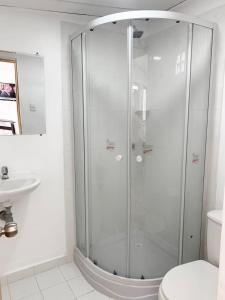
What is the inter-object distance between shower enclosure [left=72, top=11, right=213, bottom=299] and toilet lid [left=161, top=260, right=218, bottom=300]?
1.25 feet

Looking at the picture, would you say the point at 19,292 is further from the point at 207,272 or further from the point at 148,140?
the point at 148,140

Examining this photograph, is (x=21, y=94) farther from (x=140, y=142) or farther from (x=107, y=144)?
(x=140, y=142)

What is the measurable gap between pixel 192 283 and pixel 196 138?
1025 millimetres

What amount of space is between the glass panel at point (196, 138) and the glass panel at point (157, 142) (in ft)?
0.23

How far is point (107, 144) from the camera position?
6.25ft

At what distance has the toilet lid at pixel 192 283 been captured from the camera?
4.35ft

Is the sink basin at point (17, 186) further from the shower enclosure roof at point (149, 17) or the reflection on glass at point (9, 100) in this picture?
the shower enclosure roof at point (149, 17)

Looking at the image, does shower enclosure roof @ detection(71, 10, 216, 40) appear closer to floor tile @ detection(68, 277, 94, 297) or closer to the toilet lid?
the toilet lid

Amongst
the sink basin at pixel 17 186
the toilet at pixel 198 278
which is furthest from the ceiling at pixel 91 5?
the toilet at pixel 198 278

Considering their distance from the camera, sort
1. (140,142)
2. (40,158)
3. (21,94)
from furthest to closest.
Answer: (40,158) → (21,94) → (140,142)

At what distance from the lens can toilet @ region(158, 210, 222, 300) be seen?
1.33 m

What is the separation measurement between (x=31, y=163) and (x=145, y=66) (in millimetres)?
1237

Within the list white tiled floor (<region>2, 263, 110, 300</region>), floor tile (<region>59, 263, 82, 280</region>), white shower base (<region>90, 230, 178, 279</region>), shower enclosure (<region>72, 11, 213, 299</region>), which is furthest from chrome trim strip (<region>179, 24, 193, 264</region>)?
floor tile (<region>59, 263, 82, 280</region>)

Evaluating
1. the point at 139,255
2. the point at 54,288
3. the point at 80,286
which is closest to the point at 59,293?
the point at 54,288
